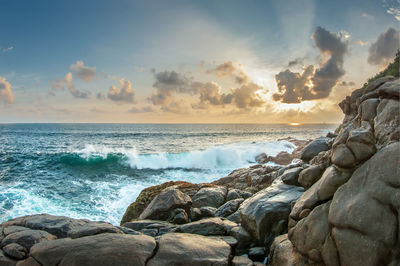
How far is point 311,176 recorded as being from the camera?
313 inches

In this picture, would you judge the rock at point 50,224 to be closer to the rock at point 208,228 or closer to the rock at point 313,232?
the rock at point 208,228

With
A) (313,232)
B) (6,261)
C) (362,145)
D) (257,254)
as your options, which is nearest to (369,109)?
(362,145)

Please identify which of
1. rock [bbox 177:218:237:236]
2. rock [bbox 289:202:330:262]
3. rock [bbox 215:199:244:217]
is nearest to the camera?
rock [bbox 289:202:330:262]

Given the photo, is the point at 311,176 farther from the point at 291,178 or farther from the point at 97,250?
the point at 97,250

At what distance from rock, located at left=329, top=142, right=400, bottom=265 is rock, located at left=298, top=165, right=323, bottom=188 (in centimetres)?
258

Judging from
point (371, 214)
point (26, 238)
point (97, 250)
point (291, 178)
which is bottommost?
point (26, 238)

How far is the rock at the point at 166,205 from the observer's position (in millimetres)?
10133

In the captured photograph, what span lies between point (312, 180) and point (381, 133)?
264 centimetres

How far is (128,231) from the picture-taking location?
7707 millimetres

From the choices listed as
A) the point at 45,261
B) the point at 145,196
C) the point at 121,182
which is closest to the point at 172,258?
the point at 45,261

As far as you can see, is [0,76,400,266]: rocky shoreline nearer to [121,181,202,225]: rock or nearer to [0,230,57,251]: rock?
[0,230,57,251]: rock

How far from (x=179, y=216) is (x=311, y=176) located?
513cm

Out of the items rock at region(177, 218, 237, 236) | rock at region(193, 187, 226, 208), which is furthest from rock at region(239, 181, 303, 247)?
rock at region(193, 187, 226, 208)

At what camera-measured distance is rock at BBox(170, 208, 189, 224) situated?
962 centimetres
